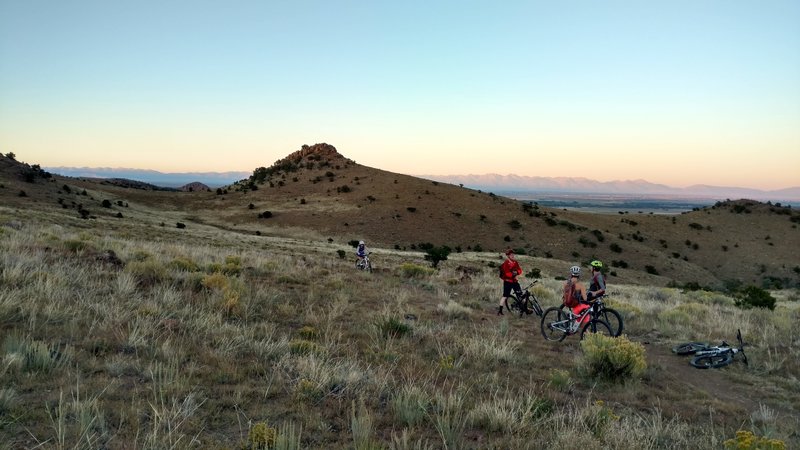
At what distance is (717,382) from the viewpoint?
882 centimetres

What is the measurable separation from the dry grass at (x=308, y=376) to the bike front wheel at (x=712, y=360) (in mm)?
248

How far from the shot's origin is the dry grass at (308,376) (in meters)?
4.30

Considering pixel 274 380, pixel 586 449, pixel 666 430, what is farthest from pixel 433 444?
pixel 666 430

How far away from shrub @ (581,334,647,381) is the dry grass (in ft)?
0.89

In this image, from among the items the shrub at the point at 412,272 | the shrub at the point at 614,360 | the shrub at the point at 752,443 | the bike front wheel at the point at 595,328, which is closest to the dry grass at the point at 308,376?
the shrub at the point at 614,360

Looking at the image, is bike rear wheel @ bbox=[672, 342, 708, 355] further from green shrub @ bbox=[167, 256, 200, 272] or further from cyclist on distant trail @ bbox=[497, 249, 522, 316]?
green shrub @ bbox=[167, 256, 200, 272]

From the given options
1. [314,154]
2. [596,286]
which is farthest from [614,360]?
[314,154]

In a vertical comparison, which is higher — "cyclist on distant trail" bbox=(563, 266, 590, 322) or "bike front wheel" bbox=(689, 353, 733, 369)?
"cyclist on distant trail" bbox=(563, 266, 590, 322)

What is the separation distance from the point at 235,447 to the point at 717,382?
29.9 feet

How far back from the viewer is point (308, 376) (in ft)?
18.5

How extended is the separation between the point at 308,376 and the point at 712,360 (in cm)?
900

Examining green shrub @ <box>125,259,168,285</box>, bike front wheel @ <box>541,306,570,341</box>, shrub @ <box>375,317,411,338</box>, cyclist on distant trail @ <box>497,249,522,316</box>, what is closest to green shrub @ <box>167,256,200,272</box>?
green shrub @ <box>125,259,168,285</box>

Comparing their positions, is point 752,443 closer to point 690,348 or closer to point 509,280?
point 690,348

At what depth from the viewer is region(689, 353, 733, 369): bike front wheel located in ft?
31.7
